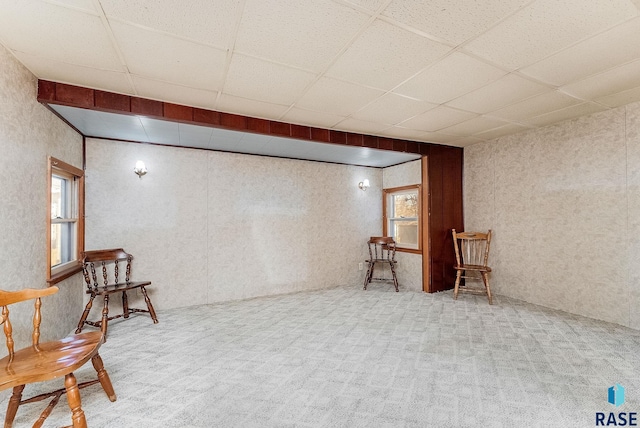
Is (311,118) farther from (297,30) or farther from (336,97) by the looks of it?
(297,30)

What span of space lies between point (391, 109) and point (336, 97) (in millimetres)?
678

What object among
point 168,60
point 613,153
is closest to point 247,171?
point 168,60

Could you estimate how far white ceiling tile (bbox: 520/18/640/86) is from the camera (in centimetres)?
185

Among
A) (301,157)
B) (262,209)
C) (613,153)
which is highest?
(301,157)

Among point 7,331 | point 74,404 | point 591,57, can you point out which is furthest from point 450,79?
point 7,331

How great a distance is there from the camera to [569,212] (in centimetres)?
349

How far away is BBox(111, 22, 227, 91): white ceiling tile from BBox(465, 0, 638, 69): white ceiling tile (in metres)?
1.86

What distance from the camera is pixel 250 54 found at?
207 cm

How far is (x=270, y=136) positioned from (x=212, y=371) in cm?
256

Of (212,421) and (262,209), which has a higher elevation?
(262,209)

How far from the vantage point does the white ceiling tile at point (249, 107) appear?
9.33ft

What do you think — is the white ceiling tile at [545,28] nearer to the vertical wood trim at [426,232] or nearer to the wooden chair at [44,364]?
the vertical wood trim at [426,232]

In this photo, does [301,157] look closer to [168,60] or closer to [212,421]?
[168,60]

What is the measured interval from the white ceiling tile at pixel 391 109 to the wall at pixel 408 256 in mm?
1552
